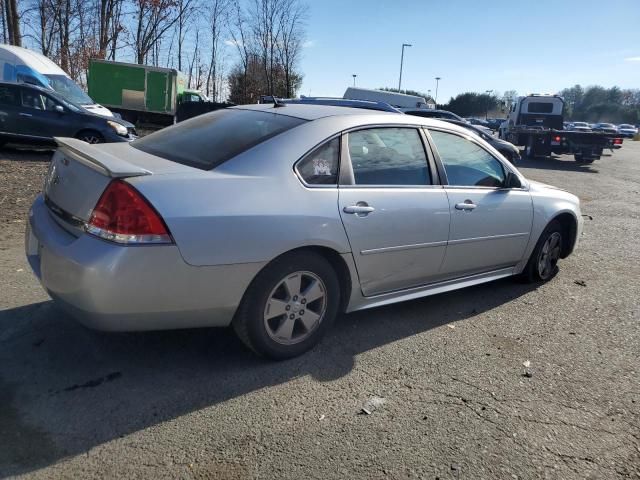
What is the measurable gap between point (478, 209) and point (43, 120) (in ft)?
37.4

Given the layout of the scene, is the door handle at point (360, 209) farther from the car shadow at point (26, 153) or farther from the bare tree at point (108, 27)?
the bare tree at point (108, 27)

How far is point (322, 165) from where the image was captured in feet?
11.3

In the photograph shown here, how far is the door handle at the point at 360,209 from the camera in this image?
3410 millimetres

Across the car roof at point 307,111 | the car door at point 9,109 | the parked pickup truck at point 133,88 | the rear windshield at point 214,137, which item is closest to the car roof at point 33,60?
the car door at point 9,109

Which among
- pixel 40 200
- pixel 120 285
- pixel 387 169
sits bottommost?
pixel 120 285

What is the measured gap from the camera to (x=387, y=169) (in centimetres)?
378

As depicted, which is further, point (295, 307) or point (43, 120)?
point (43, 120)

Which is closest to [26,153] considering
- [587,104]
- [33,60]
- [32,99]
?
[32,99]

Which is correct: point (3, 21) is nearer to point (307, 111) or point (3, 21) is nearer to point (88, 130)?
point (88, 130)

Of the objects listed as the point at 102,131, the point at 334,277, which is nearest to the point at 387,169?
the point at 334,277

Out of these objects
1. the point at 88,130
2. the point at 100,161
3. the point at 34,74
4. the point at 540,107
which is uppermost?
the point at 540,107

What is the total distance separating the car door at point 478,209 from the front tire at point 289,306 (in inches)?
46.2

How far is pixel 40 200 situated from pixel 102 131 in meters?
9.79

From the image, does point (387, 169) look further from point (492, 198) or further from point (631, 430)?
point (631, 430)
